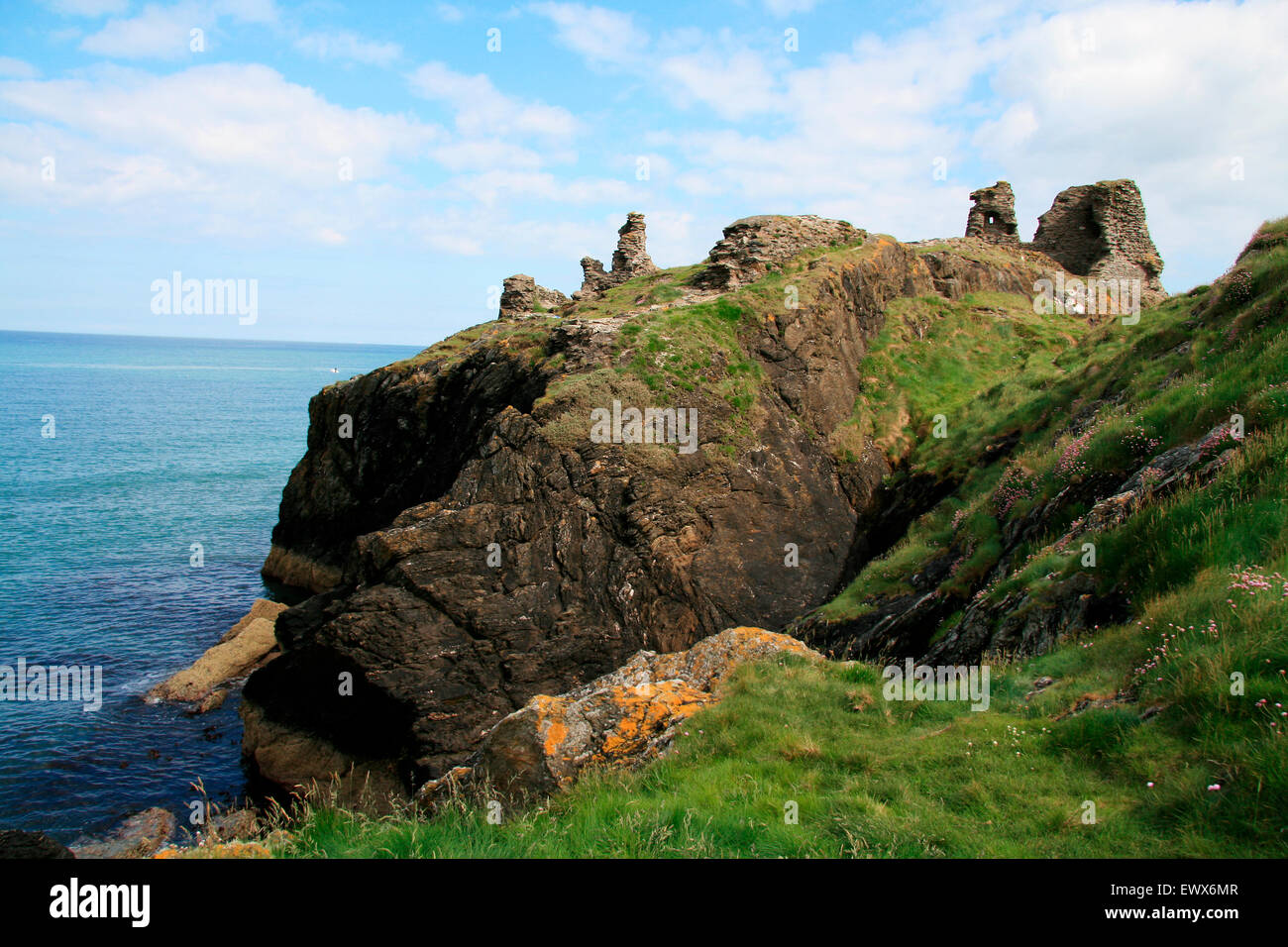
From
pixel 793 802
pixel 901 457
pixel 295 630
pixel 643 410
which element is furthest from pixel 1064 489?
pixel 295 630

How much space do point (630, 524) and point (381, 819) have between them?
15.8 m

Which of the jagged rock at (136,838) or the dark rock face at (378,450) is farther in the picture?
the dark rock face at (378,450)

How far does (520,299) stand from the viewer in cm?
4181

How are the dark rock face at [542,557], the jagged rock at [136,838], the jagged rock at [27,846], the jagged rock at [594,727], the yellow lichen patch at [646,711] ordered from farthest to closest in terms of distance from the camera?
the dark rock face at [542,557] < the jagged rock at [136,838] < the yellow lichen patch at [646,711] < the jagged rock at [594,727] < the jagged rock at [27,846]

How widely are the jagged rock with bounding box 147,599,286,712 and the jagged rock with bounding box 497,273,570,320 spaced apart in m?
20.5

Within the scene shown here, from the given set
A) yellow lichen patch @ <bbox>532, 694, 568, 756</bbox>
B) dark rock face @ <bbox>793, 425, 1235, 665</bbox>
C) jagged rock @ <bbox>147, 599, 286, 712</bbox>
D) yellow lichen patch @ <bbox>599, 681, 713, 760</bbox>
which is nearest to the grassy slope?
dark rock face @ <bbox>793, 425, 1235, 665</bbox>

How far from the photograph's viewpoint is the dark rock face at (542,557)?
64.7ft

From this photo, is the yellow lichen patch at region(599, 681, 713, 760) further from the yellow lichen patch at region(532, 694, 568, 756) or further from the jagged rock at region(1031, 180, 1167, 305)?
the jagged rock at region(1031, 180, 1167, 305)

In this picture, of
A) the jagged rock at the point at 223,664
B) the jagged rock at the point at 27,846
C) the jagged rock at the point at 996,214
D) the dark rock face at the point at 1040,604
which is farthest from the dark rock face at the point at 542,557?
the jagged rock at the point at 996,214

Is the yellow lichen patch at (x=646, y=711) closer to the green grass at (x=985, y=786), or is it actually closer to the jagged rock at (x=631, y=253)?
the green grass at (x=985, y=786)

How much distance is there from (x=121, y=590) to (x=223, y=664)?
14.6 meters

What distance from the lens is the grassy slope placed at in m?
6.41

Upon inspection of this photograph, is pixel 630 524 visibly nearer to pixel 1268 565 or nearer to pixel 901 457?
pixel 901 457

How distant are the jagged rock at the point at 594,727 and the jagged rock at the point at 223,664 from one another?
68.1ft
